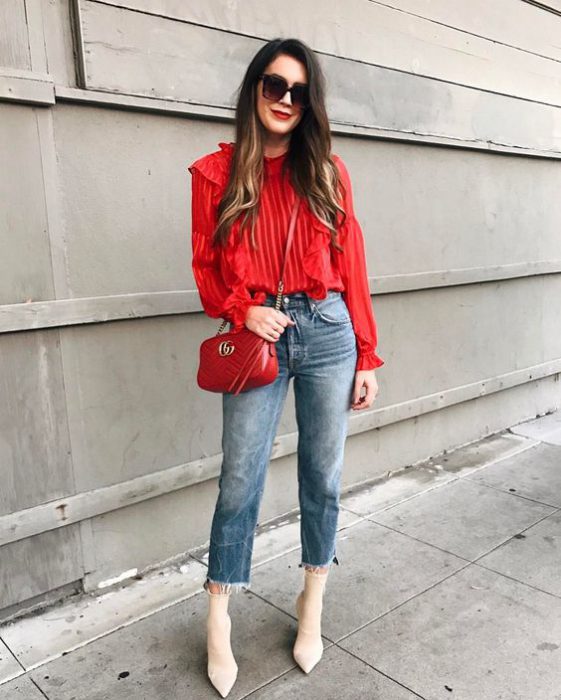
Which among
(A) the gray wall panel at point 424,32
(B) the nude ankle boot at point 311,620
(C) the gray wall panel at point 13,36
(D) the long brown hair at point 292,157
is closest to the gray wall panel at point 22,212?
(C) the gray wall panel at point 13,36

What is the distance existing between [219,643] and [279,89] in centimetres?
182

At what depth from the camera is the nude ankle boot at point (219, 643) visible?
7.54ft

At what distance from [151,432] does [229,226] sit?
4.01 ft

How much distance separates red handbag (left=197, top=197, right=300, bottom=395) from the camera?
6.83 ft

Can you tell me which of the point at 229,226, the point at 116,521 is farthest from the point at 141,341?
the point at 229,226

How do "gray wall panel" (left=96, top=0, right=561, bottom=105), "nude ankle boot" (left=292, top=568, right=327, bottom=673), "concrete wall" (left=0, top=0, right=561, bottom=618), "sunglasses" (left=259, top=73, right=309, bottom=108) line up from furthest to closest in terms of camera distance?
"gray wall panel" (left=96, top=0, right=561, bottom=105) < "concrete wall" (left=0, top=0, right=561, bottom=618) < "nude ankle boot" (left=292, top=568, right=327, bottom=673) < "sunglasses" (left=259, top=73, right=309, bottom=108)

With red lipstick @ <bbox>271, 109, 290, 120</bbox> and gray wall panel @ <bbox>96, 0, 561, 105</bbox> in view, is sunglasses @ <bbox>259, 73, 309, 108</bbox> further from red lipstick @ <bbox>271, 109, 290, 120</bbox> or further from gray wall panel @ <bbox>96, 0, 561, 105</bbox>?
gray wall panel @ <bbox>96, 0, 561, 105</bbox>

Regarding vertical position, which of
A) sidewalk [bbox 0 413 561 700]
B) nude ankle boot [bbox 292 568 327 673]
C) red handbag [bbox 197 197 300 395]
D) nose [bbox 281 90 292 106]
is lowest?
sidewalk [bbox 0 413 561 700]

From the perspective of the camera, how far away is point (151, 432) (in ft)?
9.78

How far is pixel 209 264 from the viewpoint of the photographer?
220 centimetres

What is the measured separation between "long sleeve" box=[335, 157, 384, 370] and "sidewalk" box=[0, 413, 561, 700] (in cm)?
108

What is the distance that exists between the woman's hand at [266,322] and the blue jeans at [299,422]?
0.26ft

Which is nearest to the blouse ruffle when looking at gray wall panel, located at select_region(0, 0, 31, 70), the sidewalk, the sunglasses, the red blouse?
the red blouse

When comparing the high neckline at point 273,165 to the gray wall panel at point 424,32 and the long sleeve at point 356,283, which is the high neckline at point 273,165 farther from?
the gray wall panel at point 424,32
